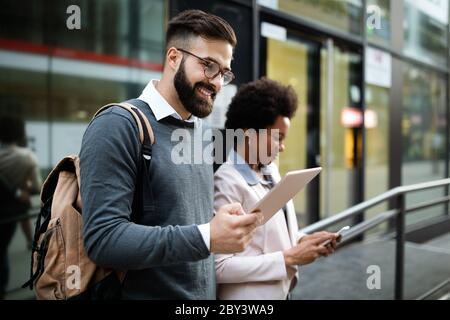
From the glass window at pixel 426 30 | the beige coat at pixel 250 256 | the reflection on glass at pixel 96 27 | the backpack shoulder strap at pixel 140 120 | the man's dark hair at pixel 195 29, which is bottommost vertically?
the beige coat at pixel 250 256

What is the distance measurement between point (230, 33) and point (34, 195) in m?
2.43

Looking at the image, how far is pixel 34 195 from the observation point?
3.07 metres

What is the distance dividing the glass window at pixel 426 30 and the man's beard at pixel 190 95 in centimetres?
586

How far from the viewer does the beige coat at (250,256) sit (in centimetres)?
140

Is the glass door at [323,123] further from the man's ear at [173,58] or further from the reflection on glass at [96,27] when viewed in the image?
the man's ear at [173,58]

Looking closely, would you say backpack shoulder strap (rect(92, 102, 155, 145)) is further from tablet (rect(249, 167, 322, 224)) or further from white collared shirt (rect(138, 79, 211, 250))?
tablet (rect(249, 167, 322, 224))

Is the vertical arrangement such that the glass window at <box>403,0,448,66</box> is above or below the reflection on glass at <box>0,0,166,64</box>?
above

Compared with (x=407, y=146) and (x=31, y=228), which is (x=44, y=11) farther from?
(x=407, y=146)

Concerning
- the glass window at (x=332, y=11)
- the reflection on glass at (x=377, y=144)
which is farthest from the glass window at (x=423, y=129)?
the glass window at (x=332, y=11)

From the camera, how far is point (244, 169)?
4.93 ft

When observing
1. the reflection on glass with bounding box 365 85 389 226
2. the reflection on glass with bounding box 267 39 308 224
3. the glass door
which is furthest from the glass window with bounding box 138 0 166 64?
the reflection on glass with bounding box 365 85 389 226

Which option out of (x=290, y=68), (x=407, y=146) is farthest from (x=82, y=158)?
(x=407, y=146)

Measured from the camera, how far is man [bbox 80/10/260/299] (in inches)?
37.6

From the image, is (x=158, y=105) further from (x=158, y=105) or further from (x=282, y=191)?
(x=282, y=191)
